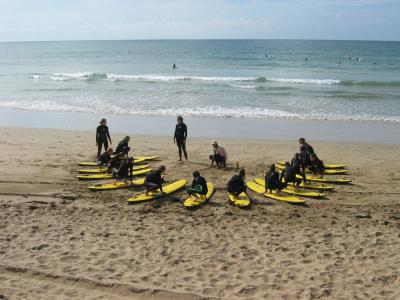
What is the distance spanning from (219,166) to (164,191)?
3.20m

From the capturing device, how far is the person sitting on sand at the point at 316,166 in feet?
42.1

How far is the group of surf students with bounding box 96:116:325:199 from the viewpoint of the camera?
36.4 ft

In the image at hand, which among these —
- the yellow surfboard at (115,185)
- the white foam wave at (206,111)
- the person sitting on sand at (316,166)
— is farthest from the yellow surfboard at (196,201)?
the white foam wave at (206,111)

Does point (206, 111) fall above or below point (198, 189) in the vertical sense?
above

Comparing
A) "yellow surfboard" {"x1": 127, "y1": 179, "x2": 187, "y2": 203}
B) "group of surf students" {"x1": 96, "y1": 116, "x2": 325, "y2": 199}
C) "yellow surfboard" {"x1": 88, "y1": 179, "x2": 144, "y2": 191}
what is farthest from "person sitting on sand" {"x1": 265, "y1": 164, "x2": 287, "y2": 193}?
"yellow surfboard" {"x1": 88, "y1": 179, "x2": 144, "y2": 191}

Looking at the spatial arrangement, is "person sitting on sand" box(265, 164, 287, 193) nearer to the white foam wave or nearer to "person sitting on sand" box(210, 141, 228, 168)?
"person sitting on sand" box(210, 141, 228, 168)

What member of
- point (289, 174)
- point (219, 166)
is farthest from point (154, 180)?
point (289, 174)

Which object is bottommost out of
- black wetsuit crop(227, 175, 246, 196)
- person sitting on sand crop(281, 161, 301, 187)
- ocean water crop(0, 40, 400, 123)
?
black wetsuit crop(227, 175, 246, 196)

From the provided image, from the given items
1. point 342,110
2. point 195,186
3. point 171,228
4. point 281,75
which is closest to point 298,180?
point 195,186

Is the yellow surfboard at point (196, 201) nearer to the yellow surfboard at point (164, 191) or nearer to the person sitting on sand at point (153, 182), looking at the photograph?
the yellow surfboard at point (164, 191)

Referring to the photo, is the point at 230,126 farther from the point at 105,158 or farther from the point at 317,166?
the point at 105,158

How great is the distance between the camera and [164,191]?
11531 mm

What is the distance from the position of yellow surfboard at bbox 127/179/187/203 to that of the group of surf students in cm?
14

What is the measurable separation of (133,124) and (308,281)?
16197mm
